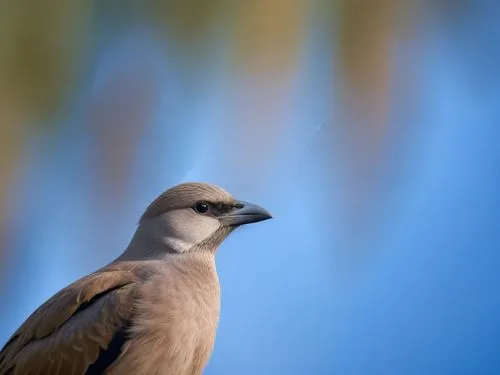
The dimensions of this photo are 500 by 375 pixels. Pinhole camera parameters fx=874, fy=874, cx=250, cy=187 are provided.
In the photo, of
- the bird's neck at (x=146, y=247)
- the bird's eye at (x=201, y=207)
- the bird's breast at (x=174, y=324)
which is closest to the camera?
the bird's breast at (x=174, y=324)

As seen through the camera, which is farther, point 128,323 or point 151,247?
point 151,247

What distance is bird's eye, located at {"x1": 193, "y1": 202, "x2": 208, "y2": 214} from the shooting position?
4.84 m

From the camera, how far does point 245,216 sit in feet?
16.0

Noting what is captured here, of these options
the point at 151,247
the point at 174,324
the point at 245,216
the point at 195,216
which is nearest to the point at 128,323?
the point at 174,324

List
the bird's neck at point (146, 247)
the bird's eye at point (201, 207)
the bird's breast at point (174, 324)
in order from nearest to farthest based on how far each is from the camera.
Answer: the bird's breast at point (174, 324), the bird's neck at point (146, 247), the bird's eye at point (201, 207)

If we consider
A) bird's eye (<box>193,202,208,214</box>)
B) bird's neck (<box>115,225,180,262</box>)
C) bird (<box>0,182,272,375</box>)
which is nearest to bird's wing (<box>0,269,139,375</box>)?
bird (<box>0,182,272,375</box>)

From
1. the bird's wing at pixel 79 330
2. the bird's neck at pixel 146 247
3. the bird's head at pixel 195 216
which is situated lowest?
the bird's wing at pixel 79 330

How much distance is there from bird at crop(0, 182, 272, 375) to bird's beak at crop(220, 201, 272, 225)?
1.00 ft

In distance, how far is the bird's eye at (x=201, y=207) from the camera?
4844 mm

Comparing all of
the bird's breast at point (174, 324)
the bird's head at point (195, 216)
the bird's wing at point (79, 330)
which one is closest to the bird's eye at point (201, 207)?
the bird's head at point (195, 216)

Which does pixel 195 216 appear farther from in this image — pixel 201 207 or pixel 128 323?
pixel 128 323

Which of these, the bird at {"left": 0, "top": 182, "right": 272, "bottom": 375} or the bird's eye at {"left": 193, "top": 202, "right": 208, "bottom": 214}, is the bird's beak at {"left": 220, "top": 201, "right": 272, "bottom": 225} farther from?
the bird at {"left": 0, "top": 182, "right": 272, "bottom": 375}

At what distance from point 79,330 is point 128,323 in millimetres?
233

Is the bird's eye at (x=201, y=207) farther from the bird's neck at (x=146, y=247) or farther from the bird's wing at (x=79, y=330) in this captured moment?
the bird's wing at (x=79, y=330)
